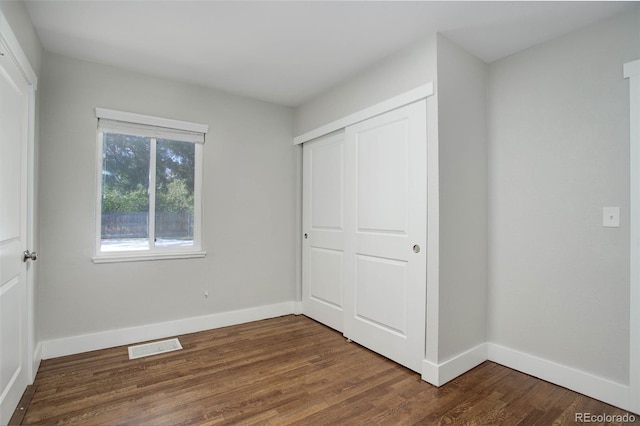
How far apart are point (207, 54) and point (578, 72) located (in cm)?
283

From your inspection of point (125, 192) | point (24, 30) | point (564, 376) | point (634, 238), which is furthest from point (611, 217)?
point (24, 30)

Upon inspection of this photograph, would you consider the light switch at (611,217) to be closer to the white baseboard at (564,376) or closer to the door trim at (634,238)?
the door trim at (634,238)

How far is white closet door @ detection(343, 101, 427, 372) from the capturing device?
2.48 m

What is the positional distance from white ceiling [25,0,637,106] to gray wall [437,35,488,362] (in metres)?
0.24

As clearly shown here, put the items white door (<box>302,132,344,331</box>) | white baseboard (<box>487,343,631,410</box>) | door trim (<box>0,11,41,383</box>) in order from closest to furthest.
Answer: white baseboard (<box>487,343,631,410</box>), door trim (<box>0,11,41,383</box>), white door (<box>302,132,344,331</box>)

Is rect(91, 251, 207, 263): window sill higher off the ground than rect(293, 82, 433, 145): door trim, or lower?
lower

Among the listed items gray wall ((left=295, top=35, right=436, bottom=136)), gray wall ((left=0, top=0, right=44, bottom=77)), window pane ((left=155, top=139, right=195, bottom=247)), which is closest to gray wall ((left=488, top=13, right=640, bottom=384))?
gray wall ((left=295, top=35, right=436, bottom=136))

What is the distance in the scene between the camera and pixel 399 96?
2629 millimetres

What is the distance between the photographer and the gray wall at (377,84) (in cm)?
247

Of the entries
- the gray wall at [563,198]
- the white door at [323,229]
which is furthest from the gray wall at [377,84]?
the gray wall at [563,198]

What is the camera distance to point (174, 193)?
131 inches

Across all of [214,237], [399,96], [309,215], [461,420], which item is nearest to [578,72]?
[399,96]

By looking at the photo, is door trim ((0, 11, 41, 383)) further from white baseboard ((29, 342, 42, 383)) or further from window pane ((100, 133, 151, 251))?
window pane ((100, 133, 151, 251))

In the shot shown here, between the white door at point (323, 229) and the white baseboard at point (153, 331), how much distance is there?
0.50m
